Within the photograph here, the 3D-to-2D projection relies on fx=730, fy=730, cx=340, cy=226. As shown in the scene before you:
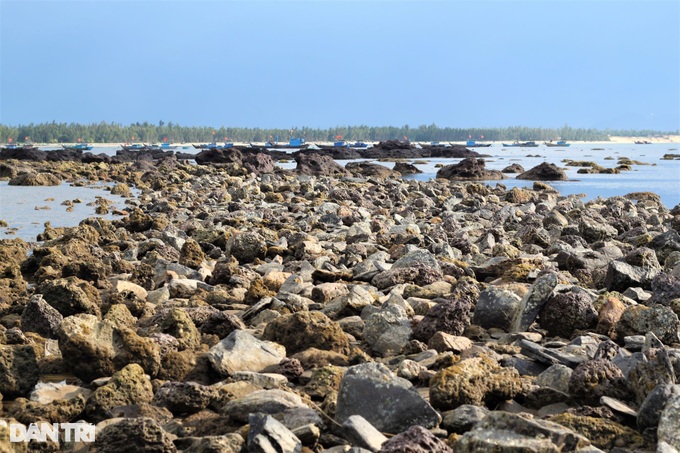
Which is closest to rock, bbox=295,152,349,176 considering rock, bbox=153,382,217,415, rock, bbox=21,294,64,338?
rock, bbox=21,294,64,338

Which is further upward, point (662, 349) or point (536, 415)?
point (662, 349)

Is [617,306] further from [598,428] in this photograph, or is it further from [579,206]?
[579,206]

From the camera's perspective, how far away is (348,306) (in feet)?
21.2

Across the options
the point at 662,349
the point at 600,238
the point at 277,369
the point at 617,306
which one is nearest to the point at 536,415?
the point at 662,349

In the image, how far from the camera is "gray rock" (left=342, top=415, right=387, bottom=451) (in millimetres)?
3547

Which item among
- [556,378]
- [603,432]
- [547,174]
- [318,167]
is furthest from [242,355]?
[547,174]

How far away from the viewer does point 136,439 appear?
3.63 m

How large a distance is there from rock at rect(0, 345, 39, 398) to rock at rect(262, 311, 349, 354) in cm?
172

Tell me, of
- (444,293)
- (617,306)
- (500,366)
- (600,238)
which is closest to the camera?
(500,366)

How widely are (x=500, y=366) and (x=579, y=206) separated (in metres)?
15.7

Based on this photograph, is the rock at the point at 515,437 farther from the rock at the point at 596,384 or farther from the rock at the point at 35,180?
the rock at the point at 35,180

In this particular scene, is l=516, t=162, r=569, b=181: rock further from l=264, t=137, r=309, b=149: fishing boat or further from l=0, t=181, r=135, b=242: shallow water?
l=264, t=137, r=309, b=149: fishing boat

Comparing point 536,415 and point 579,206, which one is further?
point 579,206

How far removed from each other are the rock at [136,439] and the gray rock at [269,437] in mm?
456
